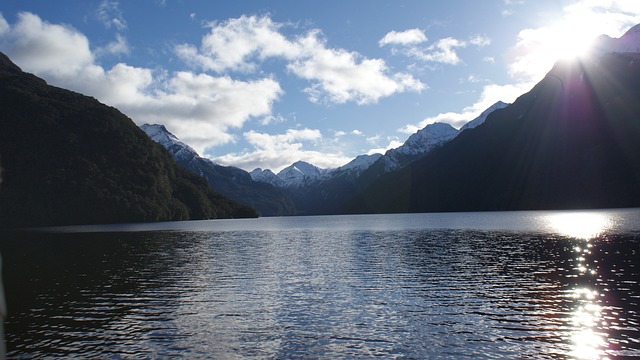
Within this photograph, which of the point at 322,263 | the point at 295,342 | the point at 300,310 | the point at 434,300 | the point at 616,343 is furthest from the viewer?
the point at 322,263

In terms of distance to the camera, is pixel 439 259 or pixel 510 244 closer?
pixel 439 259

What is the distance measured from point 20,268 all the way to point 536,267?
81502mm

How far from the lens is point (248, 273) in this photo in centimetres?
6450

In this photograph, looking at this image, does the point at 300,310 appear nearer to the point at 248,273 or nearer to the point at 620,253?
the point at 248,273

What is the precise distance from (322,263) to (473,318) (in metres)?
38.6

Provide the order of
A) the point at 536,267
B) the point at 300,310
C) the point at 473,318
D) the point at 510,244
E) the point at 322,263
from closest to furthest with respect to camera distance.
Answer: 1. the point at 473,318
2. the point at 300,310
3. the point at 536,267
4. the point at 322,263
5. the point at 510,244

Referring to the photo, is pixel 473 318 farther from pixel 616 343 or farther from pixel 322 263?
pixel 322 263

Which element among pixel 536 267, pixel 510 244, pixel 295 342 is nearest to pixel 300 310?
pixel 295 342

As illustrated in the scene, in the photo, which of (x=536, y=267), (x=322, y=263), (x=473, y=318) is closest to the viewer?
(x=473, y=318)

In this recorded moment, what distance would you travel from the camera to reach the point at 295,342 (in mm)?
31656

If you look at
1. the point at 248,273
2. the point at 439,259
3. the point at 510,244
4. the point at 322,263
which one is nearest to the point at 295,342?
the point at 248,273

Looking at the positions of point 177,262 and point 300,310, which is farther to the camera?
point 177,262

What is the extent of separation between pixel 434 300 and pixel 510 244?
6158 cm

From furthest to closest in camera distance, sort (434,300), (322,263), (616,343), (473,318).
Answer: (322,263) → (434,300) → (473,318) → (616,343)
